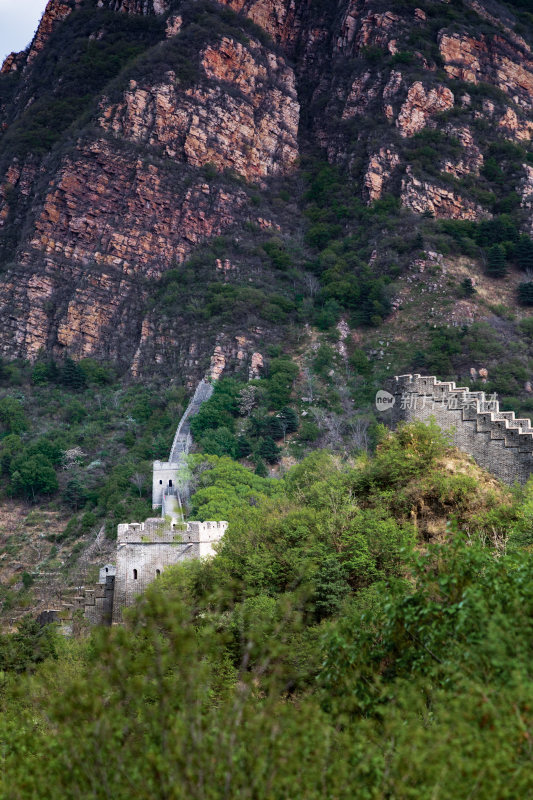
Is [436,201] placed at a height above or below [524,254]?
above

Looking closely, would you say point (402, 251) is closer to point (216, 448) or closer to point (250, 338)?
point (250, 338)

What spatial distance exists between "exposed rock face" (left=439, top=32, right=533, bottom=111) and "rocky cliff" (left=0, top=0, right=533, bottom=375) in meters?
0.30

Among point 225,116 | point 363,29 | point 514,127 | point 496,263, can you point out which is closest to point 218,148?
point 225,116

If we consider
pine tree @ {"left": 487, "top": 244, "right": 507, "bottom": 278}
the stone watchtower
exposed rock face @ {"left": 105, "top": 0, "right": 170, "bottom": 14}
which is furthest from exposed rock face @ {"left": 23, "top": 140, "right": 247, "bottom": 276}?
the stone watchtower

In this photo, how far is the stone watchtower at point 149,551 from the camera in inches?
1363

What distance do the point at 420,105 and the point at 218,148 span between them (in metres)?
29.0

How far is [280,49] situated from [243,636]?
467 feet

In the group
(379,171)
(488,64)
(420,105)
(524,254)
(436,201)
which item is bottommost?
(524,254)

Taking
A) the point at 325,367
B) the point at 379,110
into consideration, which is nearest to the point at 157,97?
the point at 379,110

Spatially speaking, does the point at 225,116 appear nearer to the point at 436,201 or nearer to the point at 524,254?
the point at 436,201

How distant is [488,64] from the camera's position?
431 ft

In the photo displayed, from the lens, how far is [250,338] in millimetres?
98938

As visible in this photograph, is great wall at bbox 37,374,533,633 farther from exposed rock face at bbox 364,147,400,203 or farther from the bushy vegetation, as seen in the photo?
exposed rock face at bbox 364,147,400,203

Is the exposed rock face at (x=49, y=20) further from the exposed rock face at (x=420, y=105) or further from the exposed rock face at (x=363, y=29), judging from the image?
the exposed rock face at (x=420, y=105)
